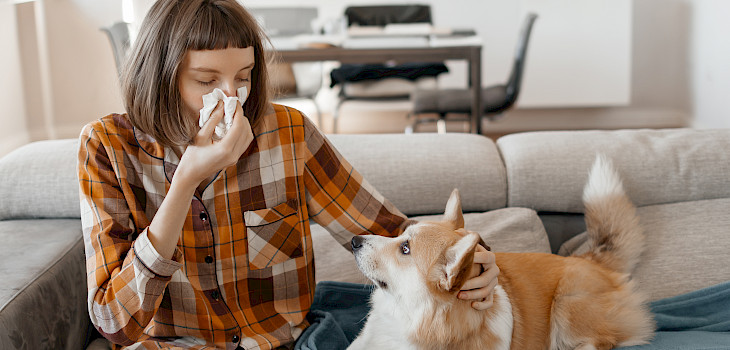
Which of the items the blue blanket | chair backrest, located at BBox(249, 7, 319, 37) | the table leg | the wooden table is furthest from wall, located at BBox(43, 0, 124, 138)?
the blue blanket

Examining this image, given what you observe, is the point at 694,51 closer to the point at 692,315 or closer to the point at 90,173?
the point at 692,315

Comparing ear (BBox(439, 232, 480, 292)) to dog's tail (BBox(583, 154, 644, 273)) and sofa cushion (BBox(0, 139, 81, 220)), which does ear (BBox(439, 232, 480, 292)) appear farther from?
sofa cushion (BBox(0, 139, 81, 220))

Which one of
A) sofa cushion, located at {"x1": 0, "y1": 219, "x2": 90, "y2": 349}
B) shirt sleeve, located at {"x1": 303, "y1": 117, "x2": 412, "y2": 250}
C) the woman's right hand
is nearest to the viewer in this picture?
the woman's right hand

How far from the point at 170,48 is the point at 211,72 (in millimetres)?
81

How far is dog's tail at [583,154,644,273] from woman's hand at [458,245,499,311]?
17.6 inches

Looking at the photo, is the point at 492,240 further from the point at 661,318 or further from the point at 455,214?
the point at 661,318

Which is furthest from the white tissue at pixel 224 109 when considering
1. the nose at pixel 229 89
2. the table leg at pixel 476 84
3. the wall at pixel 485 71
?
the wall at pixel 485 71

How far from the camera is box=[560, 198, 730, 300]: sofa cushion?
157 centimetres

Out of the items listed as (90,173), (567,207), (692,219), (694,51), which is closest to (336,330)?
(90,173)

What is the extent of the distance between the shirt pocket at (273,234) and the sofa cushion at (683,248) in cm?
79

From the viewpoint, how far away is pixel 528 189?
172cm

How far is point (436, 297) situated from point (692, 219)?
0.81 meters

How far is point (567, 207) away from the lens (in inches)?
67.8

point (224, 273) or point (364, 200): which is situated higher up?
point (364, 200)
